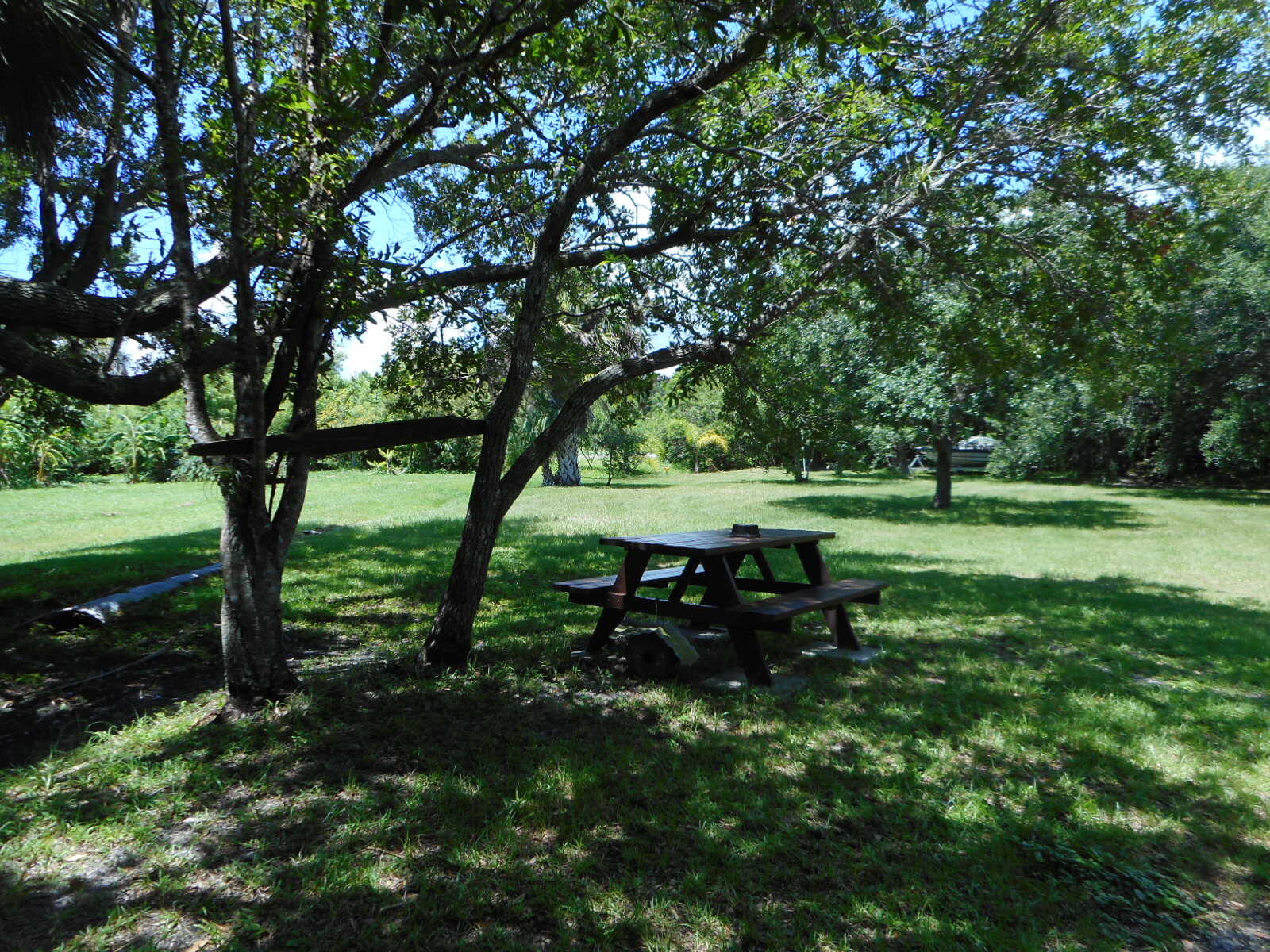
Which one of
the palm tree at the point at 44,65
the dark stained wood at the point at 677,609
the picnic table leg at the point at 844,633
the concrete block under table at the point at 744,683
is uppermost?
the palm tree at the point at 44,65

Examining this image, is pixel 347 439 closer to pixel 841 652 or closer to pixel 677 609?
pixel 677 609

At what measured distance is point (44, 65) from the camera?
469cm

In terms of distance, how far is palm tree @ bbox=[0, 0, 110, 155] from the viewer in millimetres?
4367

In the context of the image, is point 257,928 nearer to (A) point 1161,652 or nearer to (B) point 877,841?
(B) point 877,841

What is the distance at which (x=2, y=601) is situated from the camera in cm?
724

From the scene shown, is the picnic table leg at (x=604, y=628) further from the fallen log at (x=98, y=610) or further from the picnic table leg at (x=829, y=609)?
the fallen log at (x=98, y=610)

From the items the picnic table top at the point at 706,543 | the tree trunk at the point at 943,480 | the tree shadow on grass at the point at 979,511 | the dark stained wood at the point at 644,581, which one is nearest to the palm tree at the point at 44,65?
the picnic table top at the point at 706,543

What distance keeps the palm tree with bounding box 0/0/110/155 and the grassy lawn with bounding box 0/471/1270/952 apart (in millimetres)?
3465

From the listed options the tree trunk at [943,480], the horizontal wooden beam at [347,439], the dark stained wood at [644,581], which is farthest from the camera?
the tree trunk at [943,480]

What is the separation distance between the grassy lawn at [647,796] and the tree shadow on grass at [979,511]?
945 centimetres

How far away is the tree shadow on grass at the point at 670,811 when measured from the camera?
105 inches

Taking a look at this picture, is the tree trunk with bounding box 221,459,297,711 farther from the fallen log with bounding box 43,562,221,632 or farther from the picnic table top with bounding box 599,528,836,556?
the fallen log with bounding box 43,562,221,632

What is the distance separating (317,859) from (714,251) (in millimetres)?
5479

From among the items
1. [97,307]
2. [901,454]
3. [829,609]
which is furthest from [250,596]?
[901,454]
